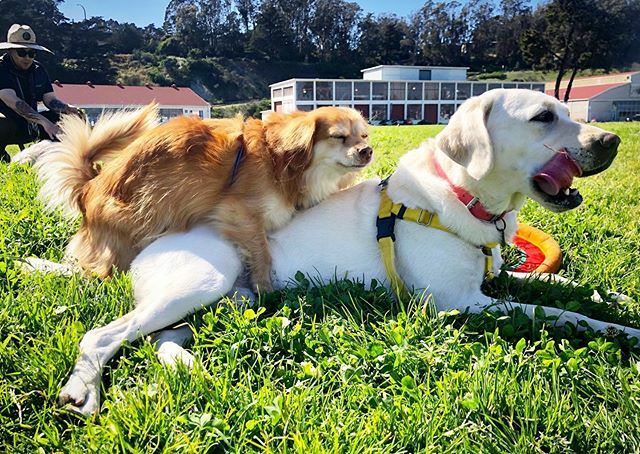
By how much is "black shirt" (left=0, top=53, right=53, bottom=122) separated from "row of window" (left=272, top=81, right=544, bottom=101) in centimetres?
6206

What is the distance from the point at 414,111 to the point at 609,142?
81.1 metres

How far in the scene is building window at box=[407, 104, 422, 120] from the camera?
263ft

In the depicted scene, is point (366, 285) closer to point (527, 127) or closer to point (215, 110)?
point (527, 127)

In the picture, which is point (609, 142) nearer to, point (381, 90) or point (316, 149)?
point (316, 149)

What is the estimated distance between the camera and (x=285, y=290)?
3.07m

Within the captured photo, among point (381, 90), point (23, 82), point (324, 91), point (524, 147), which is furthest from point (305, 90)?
point (524, 147)

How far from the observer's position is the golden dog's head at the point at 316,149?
3.33m

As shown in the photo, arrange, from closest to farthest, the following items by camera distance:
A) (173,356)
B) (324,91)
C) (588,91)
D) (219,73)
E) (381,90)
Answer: (173,356), (324,91), (588,91), (381,90), (219,73)

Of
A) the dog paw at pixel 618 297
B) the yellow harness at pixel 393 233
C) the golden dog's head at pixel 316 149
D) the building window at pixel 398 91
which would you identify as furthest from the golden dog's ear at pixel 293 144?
the building window at pixel 398 91

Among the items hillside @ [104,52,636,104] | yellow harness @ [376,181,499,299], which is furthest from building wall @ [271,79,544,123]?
yellow harness @ [376,181,499,299]

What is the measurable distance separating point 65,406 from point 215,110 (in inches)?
3038

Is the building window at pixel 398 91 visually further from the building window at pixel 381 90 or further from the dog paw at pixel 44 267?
the dog paw at pixel 44 267

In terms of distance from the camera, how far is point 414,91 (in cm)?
8131

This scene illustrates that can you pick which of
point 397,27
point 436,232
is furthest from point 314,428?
point 397,27
